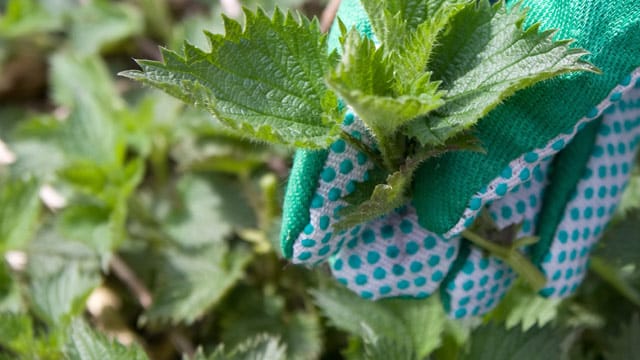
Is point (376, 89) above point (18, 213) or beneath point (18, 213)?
beneath

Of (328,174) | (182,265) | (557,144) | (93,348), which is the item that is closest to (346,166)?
(328,174)

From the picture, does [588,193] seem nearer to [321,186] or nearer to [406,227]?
[406,227]

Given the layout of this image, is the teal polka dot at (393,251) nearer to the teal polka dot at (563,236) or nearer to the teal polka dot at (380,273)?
the teal polka dot at (380,273)

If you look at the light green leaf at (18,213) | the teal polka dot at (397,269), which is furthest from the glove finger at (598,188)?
the light green leaf at (18,213)

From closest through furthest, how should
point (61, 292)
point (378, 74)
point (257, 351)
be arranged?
point (378, 74), point (257, 351), point (61, 292)

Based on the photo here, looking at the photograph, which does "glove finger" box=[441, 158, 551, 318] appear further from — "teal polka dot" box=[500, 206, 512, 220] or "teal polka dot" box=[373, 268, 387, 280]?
"teal polka dot" box=[373, 268, 387, 280]

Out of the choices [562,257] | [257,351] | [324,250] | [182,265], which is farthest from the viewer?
[182,265]
